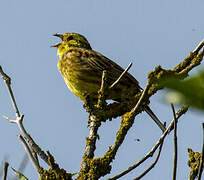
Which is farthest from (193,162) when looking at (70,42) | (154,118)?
(70,42)

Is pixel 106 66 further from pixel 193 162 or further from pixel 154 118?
pixel 193 162

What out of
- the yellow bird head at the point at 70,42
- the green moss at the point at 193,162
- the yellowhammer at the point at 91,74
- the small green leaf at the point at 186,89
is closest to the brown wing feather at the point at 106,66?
the yellowhammer at the point at 91,74

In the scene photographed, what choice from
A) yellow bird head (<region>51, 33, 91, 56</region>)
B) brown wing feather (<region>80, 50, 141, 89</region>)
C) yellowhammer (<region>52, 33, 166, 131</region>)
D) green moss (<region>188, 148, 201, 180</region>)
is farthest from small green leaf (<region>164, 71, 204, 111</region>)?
yellow bird head (<region>51, 33, 91, 56</region>)

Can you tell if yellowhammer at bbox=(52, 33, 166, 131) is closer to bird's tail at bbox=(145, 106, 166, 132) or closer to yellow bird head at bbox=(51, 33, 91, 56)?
bird's tail at bbox=(145, 106, 166, 132)

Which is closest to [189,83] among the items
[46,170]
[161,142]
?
[161,142]

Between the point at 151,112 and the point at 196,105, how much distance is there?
4.04m

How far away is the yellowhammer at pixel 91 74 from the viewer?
15.2 feet

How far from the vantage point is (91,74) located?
16.8 feet

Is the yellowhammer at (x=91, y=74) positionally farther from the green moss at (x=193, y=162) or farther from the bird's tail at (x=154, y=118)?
the green moss at (x=193, y=162)

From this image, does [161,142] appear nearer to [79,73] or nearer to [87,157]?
[87,157]

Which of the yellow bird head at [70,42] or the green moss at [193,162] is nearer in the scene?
the green moss at [193,162]

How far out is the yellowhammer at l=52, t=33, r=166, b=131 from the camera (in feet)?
15.2

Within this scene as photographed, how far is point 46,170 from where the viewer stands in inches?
87.4

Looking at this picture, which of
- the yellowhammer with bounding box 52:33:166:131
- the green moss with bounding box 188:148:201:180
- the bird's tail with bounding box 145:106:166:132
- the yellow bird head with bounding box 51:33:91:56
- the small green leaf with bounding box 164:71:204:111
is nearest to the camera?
the small green leaf with bounding box 164:71:204:111
